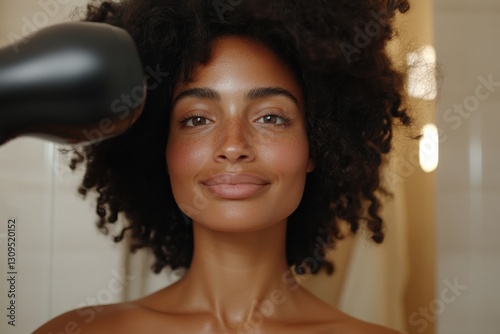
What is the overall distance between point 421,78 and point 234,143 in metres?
0.54

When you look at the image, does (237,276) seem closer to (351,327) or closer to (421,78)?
(351,327)

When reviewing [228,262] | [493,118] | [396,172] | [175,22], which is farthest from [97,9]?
[493,118]

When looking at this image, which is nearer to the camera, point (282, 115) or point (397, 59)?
point (282, 115)

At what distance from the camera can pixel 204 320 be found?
137cm

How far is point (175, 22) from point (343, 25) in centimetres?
32

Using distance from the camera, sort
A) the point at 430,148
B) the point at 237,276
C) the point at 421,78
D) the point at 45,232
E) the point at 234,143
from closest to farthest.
→ 1. the point at 234,143
2. the point at 237,276
3. the point at 421,78
4. the point at 45,232
5. the point at 430,148

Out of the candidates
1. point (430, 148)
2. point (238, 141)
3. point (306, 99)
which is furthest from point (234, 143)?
point (430, 148)

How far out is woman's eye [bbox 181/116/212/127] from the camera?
4.25 feet

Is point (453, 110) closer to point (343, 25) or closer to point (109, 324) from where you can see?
point (343, 25)

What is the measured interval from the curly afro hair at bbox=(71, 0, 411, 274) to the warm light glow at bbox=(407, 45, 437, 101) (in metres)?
0.09

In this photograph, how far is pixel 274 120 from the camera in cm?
130

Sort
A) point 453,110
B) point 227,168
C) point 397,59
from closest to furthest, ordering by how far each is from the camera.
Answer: point 227,168, point 397,59, point 453,110

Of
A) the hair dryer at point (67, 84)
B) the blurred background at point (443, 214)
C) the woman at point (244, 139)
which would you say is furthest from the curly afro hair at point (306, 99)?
the hair dryer at point (67, 84)

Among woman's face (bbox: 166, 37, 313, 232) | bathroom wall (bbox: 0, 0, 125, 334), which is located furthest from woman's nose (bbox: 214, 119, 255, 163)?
bathroom wall (bbox: 0, 0, 125, 334)
